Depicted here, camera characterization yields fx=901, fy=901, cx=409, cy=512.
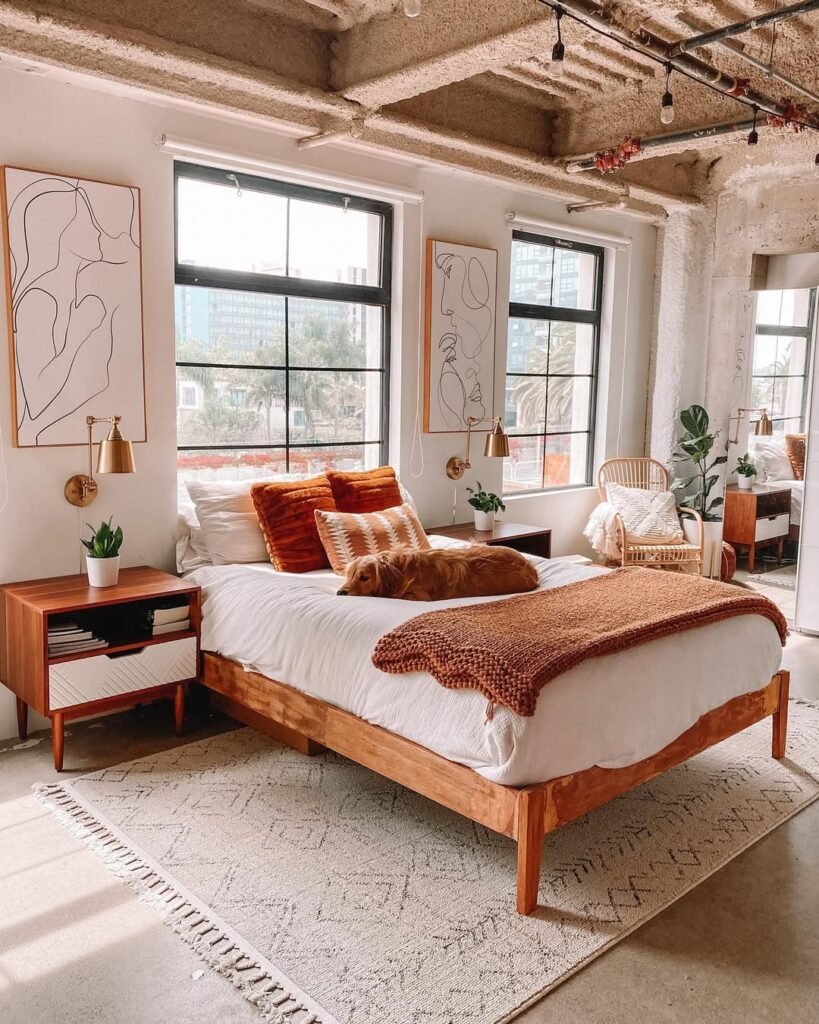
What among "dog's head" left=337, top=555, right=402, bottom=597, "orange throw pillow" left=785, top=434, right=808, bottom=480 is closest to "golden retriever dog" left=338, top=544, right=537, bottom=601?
"dog's head" left=337, top=555, right=402, bottom=597

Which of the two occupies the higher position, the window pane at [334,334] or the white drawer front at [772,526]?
the window pane at [334,334]

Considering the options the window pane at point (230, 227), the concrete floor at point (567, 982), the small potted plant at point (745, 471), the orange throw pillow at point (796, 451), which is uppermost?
the window pane at point (230, 227)

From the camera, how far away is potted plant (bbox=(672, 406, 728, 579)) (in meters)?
6.36

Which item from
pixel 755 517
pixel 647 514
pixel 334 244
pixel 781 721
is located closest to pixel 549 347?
pixel 647 514

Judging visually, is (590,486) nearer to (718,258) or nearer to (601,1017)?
(718,258)

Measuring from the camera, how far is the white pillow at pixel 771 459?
640 cm

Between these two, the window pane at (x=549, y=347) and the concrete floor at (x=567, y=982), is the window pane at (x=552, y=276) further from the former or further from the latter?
the concrete floor at (x=567, y=982)

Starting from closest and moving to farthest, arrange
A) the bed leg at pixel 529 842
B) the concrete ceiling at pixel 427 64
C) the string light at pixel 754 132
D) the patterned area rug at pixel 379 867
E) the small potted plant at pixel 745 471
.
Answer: the patterned area rug at pixel 379 867
the bed leg at pixel 529 842
the concrete ceiling at pixel 427 64
the string light at pixel 754 132
the small potted plant at pixel 745 471

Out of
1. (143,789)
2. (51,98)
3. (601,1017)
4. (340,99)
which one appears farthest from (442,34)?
(601,1017)

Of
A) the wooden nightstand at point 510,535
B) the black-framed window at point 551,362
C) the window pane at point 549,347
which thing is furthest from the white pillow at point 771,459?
the wooden nightstand at point 510,535

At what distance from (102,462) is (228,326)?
1.15 m

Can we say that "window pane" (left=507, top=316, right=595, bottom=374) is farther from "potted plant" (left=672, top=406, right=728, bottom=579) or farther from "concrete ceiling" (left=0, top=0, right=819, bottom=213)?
"concrete ceiling" (left=0, top=0, right=819, bottom=213)

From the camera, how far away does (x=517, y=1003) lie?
2.18 meters

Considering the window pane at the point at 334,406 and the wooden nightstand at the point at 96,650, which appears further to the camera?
the window pane at the point at 334,406
